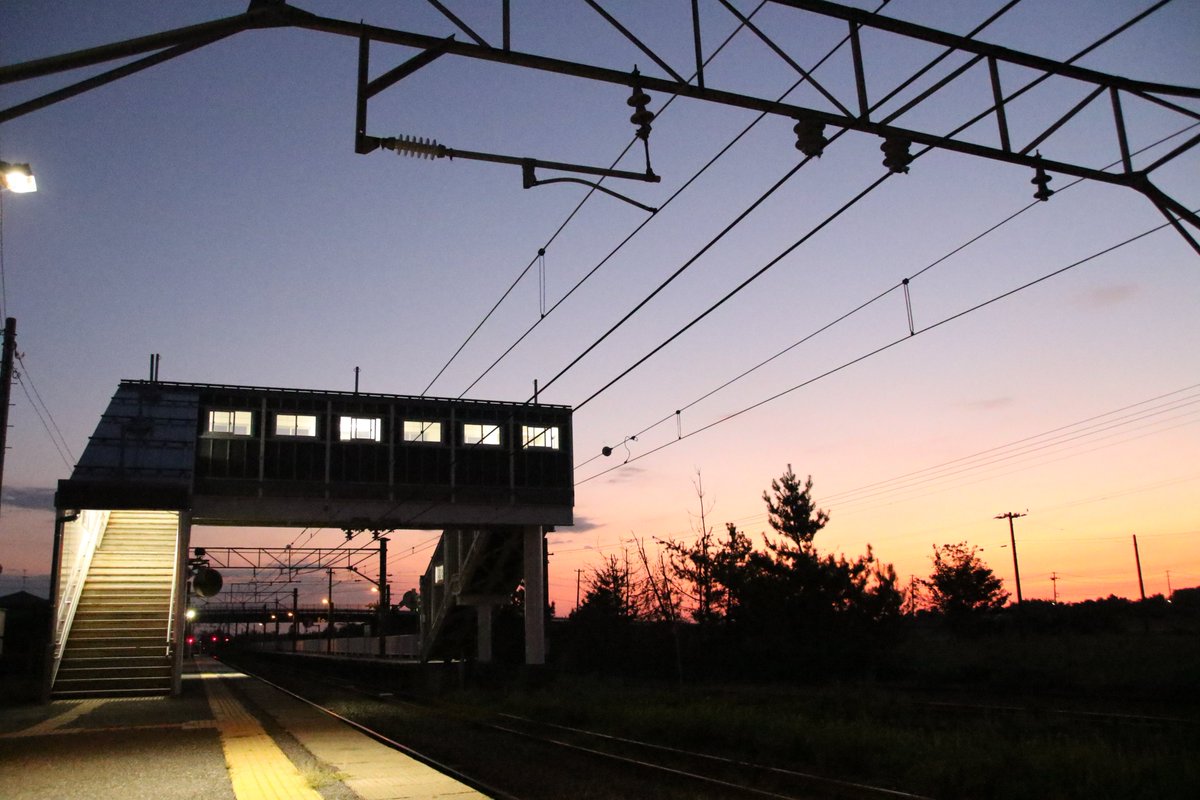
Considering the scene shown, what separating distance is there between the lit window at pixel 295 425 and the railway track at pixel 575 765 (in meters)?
15.5

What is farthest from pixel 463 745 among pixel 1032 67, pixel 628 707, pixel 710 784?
pixel 1032 67

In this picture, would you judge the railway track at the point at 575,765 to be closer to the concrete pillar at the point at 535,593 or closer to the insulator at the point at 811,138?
the insulator at the point at 811,138

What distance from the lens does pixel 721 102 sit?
7816 mm

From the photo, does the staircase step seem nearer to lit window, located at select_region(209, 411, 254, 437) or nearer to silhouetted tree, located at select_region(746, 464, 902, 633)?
lit window, located at select_region(209, 411, 254, 437)

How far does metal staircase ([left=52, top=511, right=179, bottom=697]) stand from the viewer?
2741 centimetres

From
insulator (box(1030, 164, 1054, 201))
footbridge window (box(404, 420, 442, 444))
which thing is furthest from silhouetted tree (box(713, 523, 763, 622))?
insulator (box(1030, 164, 1054, 201))

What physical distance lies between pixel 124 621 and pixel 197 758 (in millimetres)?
16620

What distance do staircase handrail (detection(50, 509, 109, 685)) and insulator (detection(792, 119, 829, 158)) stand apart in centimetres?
2654

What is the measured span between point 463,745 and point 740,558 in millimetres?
27611

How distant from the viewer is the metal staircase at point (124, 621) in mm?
27406

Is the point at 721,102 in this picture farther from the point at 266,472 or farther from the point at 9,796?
the point at 266,472

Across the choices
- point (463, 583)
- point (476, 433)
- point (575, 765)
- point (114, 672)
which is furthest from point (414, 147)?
point (463, 583)

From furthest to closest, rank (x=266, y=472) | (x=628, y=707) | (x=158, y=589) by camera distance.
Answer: (x=266, y=472) → (x=158, y=589) → (x=628, y=707)

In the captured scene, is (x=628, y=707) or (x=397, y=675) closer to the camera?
(x=628, y=707)
